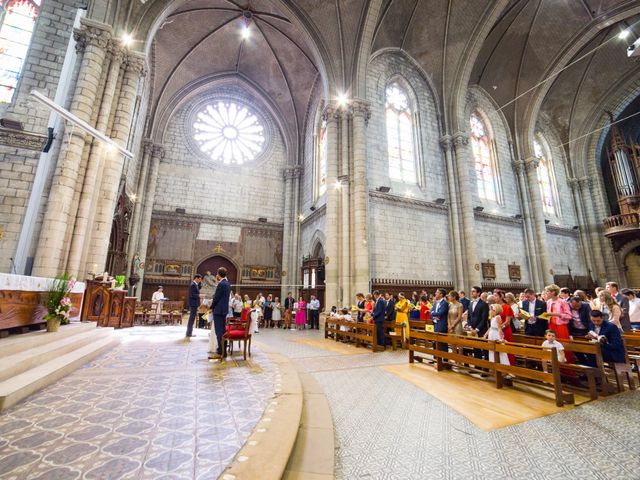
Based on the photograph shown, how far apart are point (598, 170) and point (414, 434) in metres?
25.3

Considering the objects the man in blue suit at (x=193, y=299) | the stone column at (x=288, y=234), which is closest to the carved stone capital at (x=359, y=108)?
the stone column at (x=288, y=234)

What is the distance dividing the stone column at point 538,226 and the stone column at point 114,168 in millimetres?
19276

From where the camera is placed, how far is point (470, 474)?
2.00m

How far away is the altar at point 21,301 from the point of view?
423 centimetres

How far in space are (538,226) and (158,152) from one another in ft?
70.3

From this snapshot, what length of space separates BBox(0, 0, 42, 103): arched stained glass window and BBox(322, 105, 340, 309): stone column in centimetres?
1000

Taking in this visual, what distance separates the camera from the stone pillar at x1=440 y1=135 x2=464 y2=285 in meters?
13.3

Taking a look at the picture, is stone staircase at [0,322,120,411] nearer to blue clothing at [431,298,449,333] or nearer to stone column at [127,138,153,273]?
blue clothing at [431,298,449,333]

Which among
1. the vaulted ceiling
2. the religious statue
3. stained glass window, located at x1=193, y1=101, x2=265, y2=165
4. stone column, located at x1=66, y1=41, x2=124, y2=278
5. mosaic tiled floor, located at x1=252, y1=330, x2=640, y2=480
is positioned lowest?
mosaic tiled floor, located at x1=252, y1=330, x2=640, y2=480

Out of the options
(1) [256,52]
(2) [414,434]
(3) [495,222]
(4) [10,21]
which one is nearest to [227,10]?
(1) [256,52]

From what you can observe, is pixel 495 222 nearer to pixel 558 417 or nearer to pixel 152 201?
pixel 558 417

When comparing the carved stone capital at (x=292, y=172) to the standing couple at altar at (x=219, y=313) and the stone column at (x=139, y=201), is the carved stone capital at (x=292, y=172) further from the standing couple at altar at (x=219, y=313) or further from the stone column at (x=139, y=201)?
the standing couple at altar at (x=219, y=313)

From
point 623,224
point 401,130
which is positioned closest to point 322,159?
point 401,130

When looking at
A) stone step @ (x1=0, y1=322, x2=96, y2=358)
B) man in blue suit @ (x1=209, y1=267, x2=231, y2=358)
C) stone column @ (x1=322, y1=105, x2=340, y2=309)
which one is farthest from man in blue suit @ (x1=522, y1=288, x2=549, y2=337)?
stone step @ (x1=0, y1=322, x2=96, y2=358)
